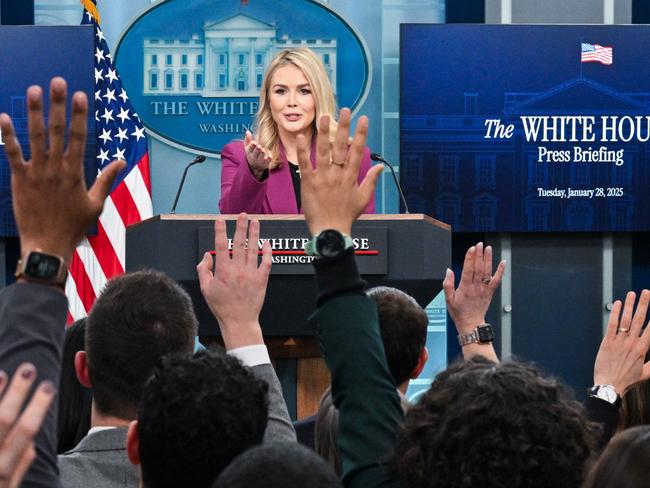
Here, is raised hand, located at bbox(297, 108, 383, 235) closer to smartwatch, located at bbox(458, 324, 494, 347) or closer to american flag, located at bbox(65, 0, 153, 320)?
smartwatch, located at bbox(458, 324, 494, 347)

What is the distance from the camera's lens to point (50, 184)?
1.39m

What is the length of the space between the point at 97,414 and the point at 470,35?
4904mm

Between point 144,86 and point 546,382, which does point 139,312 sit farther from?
point 144,86

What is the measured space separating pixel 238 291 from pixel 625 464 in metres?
0.81

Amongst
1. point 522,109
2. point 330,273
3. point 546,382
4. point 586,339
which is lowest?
point 586,339

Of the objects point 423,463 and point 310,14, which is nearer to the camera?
point 423,463

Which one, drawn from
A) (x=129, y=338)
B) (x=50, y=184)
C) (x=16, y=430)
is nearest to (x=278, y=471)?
(x=16, y=430)

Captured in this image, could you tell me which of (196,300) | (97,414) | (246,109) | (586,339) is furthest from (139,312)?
(586,339)

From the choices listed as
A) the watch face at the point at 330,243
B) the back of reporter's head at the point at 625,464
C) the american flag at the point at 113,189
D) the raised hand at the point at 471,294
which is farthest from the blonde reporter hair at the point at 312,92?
the back of reporter's head at the point at 625,464

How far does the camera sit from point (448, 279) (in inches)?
93.2

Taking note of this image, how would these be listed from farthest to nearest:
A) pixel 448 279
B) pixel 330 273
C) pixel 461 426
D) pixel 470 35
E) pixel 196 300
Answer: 1. pixel 470 35
2. pixel 196 300
3. pixel 448 279
4. pixel 330 273
5. pixel 461 426

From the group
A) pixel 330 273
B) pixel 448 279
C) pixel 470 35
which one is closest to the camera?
pixel 330 273

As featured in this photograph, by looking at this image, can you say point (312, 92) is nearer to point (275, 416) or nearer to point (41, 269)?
point (275, 416)

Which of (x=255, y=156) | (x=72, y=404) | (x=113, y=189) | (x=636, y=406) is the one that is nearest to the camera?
(x=636, y=406)
